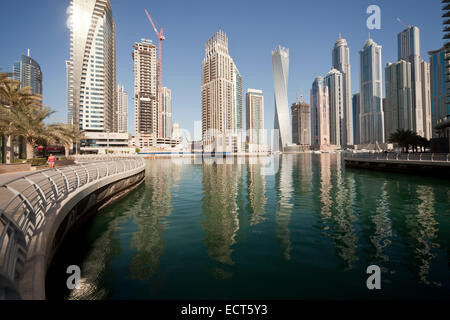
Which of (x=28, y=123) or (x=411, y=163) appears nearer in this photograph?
(x=28, y=123)

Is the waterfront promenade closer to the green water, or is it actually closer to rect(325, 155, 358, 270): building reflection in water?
the green water

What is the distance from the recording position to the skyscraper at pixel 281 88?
158625mm

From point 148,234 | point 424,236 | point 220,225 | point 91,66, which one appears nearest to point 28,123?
point 148,234

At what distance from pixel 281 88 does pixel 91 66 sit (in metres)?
141

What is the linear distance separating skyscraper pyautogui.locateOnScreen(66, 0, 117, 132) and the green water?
576 ft

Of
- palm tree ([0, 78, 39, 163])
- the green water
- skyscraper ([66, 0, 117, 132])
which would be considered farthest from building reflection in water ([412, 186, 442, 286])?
skyscraper ([66, 0, 117, 132])

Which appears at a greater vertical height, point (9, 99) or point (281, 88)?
point (281, 88)

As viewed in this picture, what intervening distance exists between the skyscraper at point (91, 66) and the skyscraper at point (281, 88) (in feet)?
421

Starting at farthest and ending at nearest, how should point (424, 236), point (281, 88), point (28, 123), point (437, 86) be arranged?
point (437, 86) → point (281, 88) → point (28, 123) → point (424, 236)

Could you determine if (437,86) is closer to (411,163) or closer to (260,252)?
(411,163)

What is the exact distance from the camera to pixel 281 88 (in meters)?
165

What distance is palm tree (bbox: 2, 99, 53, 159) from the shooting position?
95.2 feet

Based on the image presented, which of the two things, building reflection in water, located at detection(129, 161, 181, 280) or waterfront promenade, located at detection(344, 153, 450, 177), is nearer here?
building reflection in water, located at detection(129, 161, 181, 280)
